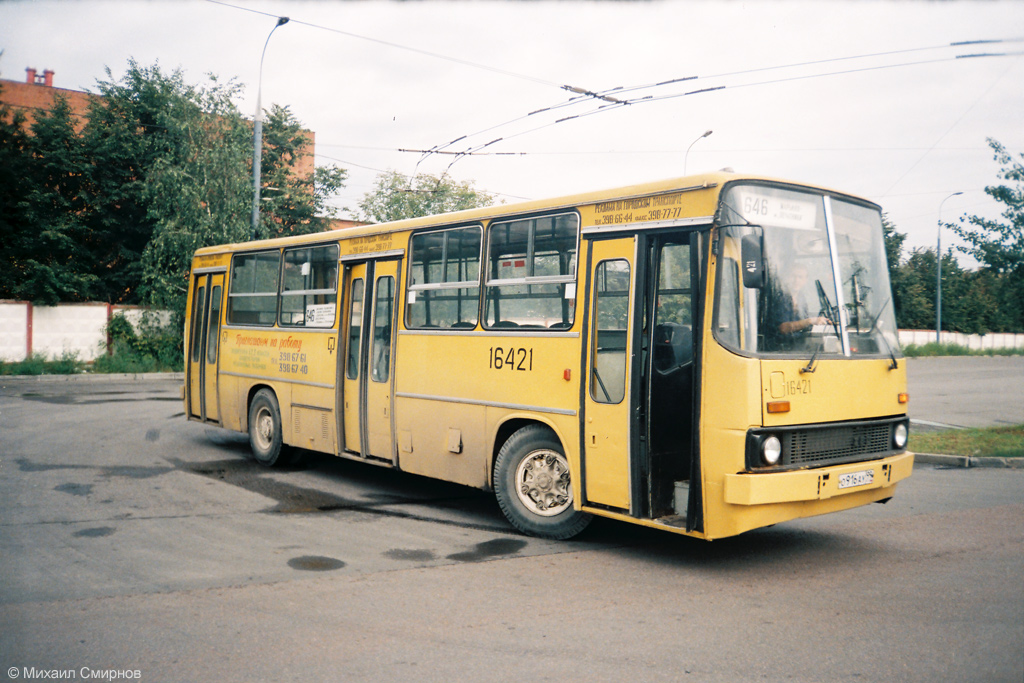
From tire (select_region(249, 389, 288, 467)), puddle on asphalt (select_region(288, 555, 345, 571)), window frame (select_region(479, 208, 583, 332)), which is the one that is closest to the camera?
puddle on asphalt (select_region(288, 555, 345, 571))

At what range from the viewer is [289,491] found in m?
9.01

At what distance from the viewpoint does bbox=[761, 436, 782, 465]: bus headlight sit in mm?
5492

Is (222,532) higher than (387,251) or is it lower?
lower

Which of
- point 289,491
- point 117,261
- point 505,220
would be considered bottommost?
point 289,491

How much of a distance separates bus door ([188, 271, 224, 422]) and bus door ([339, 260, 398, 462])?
12.0 feet

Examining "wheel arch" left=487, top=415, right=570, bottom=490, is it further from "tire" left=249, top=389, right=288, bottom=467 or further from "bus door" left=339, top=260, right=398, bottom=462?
"tire" left=249, top=389, right=288, bottom=467

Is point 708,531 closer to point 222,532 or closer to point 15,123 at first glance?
point 222,532

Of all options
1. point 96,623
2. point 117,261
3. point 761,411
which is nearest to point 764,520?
point 761,411

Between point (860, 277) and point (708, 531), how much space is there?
2447mm

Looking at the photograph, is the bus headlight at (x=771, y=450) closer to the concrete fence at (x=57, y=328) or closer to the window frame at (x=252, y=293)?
the window frame at (x=252, y=293)

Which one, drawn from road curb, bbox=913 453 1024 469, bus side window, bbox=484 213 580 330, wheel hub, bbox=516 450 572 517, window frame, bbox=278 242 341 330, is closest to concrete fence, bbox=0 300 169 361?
window frame, bbox=278 242 341 330

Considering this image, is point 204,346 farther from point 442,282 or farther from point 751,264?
point 751,264

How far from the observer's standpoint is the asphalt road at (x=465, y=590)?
4113 mm

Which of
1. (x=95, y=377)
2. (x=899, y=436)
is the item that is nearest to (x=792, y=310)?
(x=899, y=436)
